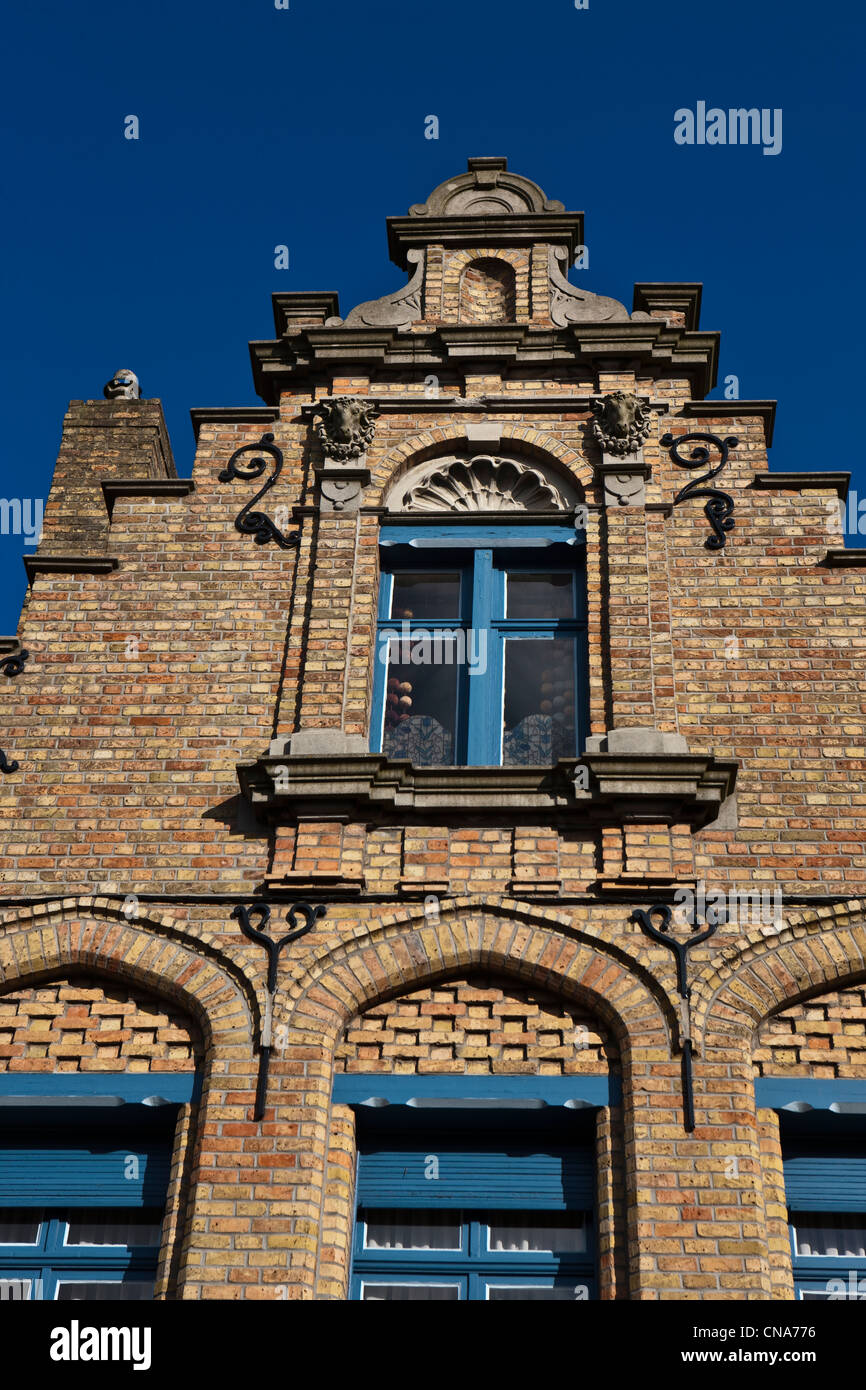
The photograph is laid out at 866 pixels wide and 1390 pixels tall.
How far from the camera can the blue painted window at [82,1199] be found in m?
8.12

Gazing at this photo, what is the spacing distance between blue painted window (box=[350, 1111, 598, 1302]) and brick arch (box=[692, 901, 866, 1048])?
94 centimetres

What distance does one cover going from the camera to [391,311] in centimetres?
1173

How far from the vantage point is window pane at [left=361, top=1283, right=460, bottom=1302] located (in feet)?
26.2

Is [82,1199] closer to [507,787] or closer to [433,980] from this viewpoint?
[433,980]

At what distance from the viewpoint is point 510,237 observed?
477 inches

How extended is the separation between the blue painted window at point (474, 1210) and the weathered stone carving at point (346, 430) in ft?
15.4

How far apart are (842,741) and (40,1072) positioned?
5.11 m

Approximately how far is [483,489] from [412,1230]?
5112mm

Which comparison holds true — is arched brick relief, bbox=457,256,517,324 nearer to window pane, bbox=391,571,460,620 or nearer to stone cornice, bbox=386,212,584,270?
stone cornice, bbox=386,212,584,270

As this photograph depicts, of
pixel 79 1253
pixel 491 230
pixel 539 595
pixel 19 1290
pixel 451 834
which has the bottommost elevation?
pixel 19 1290

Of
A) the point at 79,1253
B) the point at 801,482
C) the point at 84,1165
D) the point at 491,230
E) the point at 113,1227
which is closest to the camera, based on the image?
the point at 79,1253

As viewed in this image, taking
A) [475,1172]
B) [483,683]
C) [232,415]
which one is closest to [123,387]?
[232,415]

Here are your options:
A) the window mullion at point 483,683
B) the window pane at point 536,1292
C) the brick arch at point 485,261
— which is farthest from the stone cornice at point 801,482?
the window pane at point 536,1292
